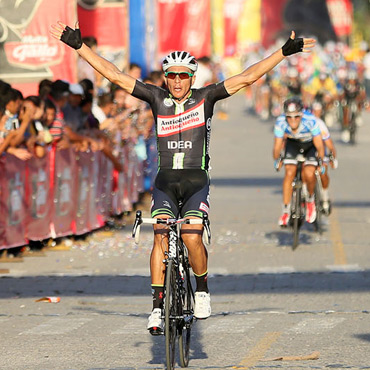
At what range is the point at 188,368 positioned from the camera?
8.59 meters

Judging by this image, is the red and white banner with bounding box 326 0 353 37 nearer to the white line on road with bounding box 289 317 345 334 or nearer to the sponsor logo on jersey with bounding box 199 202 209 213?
the white line on road with bounding box 289 317 345 334

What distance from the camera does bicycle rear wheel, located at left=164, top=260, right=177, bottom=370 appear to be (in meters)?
8.04

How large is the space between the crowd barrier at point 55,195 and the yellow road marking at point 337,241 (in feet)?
9.78

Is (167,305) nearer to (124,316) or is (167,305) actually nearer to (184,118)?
(184,118)

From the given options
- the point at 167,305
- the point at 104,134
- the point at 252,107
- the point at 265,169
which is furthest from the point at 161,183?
the point at 252,107

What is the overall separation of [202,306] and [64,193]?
24.1ft

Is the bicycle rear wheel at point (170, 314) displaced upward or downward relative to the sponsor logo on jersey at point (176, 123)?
downward

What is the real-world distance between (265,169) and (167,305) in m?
18.9

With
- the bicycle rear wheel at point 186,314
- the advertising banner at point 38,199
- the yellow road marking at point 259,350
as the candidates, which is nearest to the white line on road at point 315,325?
the yellow road marking at point 259,350

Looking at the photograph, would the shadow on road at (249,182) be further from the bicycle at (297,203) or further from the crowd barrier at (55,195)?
the bicycle at (297,203)

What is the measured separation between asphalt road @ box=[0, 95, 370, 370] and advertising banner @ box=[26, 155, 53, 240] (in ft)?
0.92

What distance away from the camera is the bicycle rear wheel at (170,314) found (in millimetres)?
8039

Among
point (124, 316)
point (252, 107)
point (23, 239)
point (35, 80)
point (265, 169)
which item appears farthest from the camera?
point (252, 107)

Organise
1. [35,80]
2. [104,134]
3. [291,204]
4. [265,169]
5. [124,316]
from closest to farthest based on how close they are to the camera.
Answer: [124,316]
[291,204]
[104,134]
[35,80]
[265,169]
